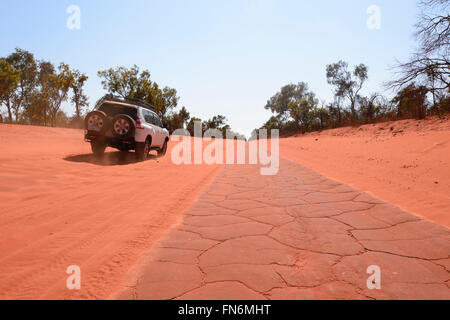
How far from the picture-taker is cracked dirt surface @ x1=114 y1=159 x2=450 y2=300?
1.97 metres

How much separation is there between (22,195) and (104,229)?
6.84 feet

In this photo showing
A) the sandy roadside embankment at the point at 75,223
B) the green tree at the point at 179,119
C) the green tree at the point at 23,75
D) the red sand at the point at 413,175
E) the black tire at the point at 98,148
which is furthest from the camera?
the green tree at the point at 179,119

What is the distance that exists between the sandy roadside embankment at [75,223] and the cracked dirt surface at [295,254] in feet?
0.92

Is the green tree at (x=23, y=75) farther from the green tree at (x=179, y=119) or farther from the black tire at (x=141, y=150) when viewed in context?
the black tire at (x=141, y=150)

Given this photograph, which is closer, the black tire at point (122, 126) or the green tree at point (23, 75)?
the black tire at point (122, 126)

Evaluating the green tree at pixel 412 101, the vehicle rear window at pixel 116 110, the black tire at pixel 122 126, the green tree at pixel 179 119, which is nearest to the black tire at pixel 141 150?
the black tire at pixel 122 126

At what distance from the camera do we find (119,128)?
28.4 feet

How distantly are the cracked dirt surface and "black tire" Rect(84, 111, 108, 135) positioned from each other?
583cm

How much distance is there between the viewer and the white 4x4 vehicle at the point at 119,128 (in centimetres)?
865

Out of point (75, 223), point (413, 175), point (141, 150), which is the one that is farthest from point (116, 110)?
point (413, 175)

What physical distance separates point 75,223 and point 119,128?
5892 mm

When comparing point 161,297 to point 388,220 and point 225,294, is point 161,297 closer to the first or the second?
point 225,294

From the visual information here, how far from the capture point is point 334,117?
108ft

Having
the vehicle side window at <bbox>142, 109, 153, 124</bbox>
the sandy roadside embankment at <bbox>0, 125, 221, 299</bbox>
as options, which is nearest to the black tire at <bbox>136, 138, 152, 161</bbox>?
the vehicle side window at <bbox>142, 109, 153, 124</bbox>
